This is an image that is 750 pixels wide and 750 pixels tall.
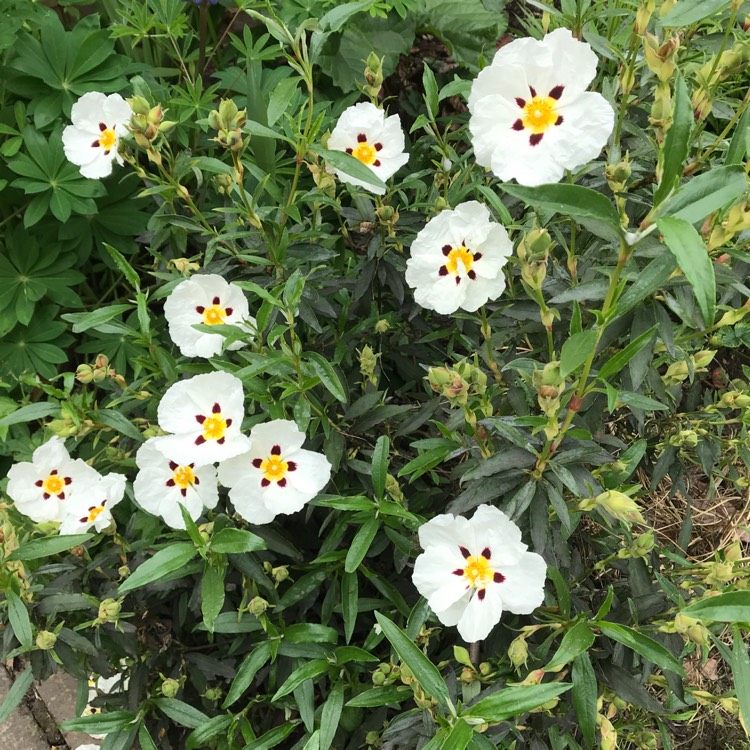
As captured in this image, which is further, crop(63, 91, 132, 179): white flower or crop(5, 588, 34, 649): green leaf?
crop(63, 91, 132, 179): white flower

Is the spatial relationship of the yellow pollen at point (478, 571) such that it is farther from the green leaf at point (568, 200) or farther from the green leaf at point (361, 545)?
the green leaf at point (568, 200)

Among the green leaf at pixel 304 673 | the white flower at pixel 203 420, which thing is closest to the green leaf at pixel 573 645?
the green leaf at pixel 304 673

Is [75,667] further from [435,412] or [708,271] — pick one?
[708,271]

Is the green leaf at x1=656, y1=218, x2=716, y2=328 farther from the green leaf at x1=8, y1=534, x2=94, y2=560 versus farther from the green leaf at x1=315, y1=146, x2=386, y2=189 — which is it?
the green leaf at x1=8, y1=534, x2=94, y2=560

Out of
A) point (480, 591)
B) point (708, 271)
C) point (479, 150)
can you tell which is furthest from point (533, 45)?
point (480, 591)

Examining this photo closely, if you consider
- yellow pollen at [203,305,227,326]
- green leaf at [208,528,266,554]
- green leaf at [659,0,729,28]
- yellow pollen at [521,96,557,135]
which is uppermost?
green leaf at [659,0,729,28]

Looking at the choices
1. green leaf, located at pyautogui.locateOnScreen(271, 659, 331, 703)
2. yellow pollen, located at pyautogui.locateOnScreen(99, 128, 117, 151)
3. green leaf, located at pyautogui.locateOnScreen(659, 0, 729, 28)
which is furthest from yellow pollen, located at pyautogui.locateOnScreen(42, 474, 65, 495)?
green leaf, located at pyautogui.locateOnScreen(659, 0, 729, 28)

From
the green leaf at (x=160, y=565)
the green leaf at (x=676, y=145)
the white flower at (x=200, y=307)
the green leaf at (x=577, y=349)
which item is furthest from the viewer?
the white flower at (x=200, y=307)
